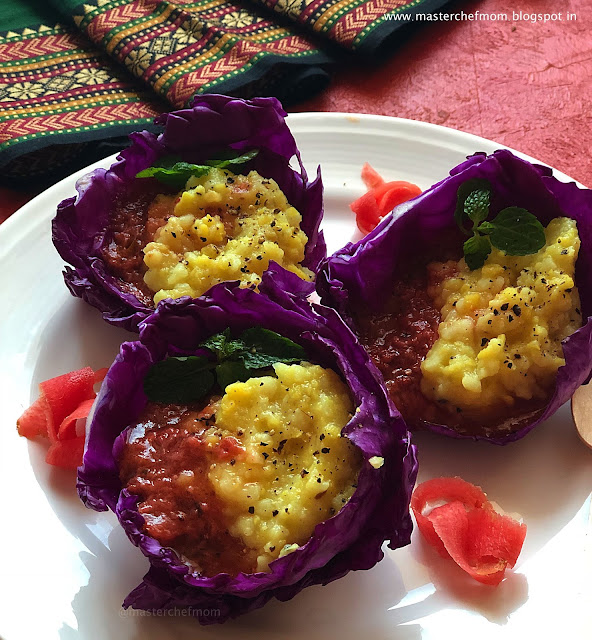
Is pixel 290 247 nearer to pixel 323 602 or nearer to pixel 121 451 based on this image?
pixel 121 451

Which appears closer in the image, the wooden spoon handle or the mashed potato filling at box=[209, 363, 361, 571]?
the mashed potato filling at box=[209, 363, 361, 571]

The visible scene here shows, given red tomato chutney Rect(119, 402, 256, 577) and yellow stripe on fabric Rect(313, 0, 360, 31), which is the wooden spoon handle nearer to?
red tomato chutney Rect(119, 402, 256, 577)

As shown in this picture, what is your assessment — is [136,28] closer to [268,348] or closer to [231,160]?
[231,160]

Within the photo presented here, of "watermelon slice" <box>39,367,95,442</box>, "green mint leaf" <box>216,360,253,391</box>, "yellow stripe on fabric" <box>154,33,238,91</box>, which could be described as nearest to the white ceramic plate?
"watermelon slice" <box>39,367,95,442</box>

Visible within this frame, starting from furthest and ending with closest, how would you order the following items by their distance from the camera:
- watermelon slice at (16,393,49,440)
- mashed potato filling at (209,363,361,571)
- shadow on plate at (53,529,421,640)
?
1. watermelon slice at (16,393,49,440)
2. shadow on plate at (53,529,421,640)
3. mashed potato filling at (209,363,361,571)

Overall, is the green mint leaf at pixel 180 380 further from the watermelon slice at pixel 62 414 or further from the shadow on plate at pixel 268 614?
the shadow on plate at pixel 268 614

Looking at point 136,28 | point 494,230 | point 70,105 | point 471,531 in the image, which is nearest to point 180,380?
point 471,531

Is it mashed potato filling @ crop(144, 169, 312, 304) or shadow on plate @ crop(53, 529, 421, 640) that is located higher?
mashed potato filling @ crop(144, 169, 312, 304)
